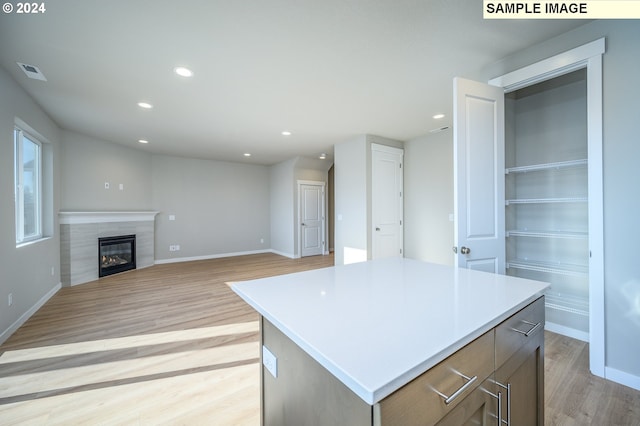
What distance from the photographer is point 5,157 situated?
2.56 metres

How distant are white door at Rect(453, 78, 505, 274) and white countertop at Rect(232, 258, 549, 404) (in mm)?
689

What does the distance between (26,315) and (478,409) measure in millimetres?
4447

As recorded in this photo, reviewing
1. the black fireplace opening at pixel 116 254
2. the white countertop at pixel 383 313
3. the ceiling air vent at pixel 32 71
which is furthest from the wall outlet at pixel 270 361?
the black fireplace opening at pixel 116 254

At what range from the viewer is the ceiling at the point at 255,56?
5.84 ft

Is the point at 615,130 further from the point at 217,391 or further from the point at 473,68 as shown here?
the point at 217,391

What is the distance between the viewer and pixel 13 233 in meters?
2.71

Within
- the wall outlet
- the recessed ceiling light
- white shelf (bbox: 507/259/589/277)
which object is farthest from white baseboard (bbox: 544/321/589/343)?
the recessed ceiling light

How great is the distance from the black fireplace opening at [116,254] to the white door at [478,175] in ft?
19.2

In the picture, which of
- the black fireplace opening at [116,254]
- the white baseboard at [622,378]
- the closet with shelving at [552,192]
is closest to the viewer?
the white baseboard at [622,378]

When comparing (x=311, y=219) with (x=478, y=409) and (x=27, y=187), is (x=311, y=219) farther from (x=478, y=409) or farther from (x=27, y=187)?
(x=478, y=409)

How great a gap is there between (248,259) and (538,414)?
20.3ft

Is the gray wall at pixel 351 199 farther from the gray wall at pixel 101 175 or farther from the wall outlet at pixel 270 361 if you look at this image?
the gray wall at pixel 101 175

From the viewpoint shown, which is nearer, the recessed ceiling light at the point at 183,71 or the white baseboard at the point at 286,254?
the recessed ceiling light at the point at 183,71

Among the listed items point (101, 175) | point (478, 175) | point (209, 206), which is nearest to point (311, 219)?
point (209, 206)
